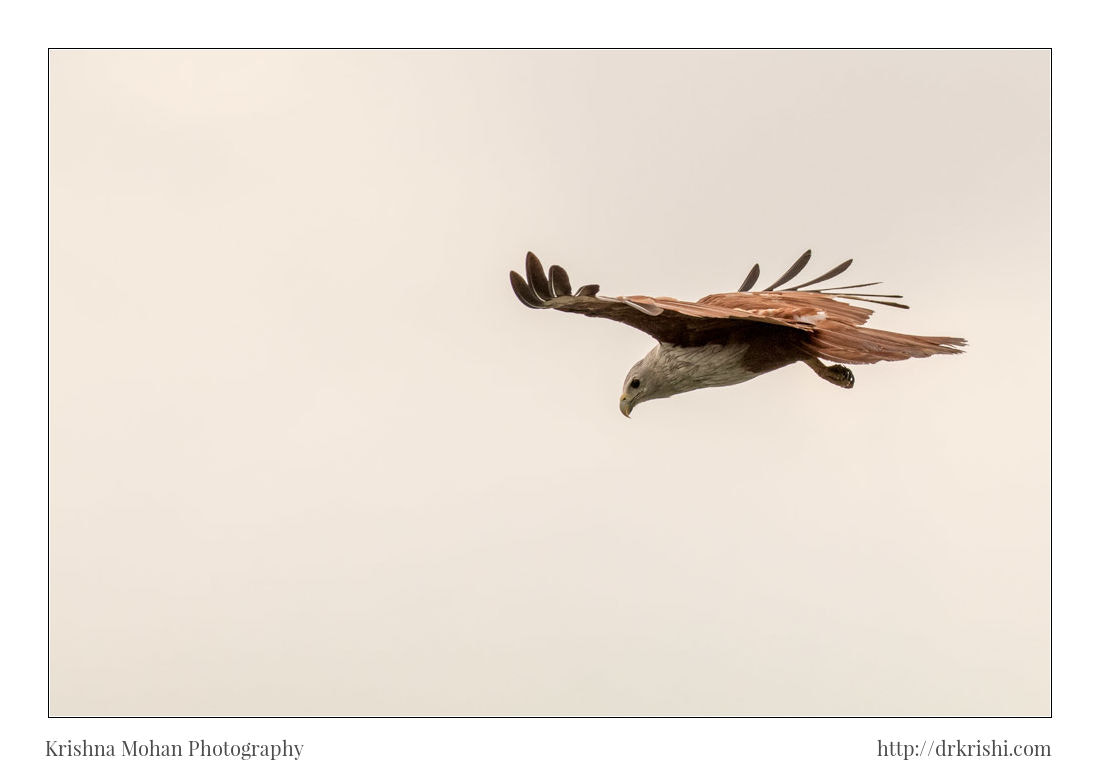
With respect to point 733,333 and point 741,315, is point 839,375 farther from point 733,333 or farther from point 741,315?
point 741,315

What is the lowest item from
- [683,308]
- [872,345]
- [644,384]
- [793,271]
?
[644,384]

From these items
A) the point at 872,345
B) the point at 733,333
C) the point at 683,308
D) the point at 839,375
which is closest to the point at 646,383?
the point at 733,333

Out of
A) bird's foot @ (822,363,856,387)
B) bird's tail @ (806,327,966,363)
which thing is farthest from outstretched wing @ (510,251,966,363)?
bird's foot @ (822,363,856,387)

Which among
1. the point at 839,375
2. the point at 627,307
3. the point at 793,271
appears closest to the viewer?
the point at 627,307

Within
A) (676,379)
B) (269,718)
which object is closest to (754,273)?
(676,379)

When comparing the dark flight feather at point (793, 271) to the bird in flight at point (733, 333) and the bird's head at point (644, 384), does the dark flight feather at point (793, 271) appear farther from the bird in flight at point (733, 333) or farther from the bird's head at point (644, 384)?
the bird's head at point (644, 384)

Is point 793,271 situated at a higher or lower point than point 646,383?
higher

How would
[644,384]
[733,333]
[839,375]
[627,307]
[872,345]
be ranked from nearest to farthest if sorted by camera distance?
[872,345], [627,307], [733,333], [644,384], [839,375]

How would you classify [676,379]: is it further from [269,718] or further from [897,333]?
[269,718]
